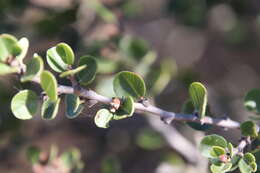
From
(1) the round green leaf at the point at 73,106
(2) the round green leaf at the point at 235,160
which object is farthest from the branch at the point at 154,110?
(2) the round green leaf at the point at 235,160

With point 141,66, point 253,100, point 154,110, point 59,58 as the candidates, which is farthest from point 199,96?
point 141,66

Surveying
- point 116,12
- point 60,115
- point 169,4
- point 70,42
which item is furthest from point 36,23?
point 60,115

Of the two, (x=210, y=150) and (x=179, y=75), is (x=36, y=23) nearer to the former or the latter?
(x=179, y=75)

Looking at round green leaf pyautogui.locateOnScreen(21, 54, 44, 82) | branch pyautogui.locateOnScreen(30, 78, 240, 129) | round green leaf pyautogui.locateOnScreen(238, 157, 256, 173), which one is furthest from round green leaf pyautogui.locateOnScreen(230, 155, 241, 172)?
round green leaf pyautogui.locateOnScreen(21, 54, 44, 82)

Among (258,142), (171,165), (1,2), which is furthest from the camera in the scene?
(171,165)

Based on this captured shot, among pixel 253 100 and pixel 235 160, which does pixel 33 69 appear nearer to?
pixel 235 160
